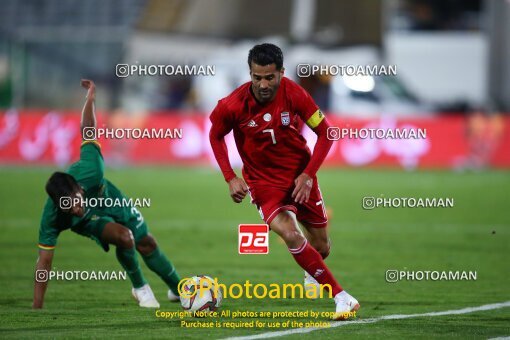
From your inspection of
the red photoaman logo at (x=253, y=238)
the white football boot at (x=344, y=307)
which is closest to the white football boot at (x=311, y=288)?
the red photoaman logo at (x=253, y=238)

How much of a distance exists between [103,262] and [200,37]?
64.2 feet

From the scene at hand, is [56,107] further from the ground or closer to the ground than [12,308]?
further from the ground

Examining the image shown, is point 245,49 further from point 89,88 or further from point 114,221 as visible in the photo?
point 114,221

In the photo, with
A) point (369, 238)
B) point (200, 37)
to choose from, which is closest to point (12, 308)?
point (369, 238)

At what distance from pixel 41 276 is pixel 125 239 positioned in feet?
2.47

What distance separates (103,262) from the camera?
12711 mm

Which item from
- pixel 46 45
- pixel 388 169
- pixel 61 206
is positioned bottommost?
pixel 61 206

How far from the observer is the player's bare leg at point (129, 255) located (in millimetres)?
8953

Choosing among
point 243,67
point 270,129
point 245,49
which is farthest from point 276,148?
point 245,49

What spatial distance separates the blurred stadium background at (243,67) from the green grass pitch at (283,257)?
2.83 meters

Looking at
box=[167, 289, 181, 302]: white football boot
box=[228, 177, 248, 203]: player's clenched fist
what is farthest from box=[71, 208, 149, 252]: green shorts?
box=[228, 177, 248, 203]: player's clenched fist

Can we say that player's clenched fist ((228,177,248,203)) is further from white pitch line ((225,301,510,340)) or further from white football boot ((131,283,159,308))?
white football boot ((131,283,159,308))

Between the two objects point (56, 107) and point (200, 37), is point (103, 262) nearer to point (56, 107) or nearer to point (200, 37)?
point (200, 37)

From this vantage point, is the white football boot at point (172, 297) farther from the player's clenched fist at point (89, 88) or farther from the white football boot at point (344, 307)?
the player's clenched fist at point (89, 88)
